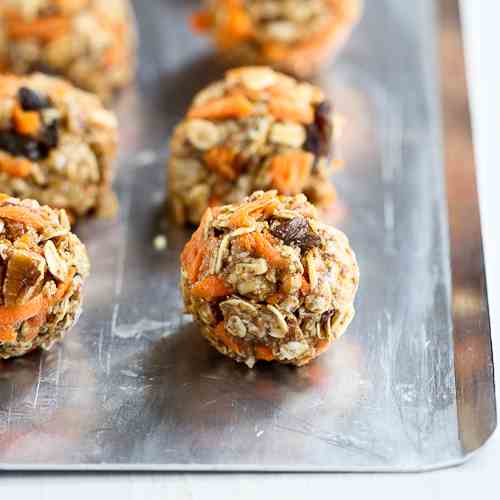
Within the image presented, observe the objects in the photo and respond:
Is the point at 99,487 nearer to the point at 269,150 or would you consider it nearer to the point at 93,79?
the point at 269,150

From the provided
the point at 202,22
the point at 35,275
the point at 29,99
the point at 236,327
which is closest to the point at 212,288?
the point at 236,327

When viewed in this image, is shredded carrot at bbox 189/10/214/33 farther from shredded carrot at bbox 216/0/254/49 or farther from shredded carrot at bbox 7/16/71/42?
shredded carrot at bbox 7/16/71/42

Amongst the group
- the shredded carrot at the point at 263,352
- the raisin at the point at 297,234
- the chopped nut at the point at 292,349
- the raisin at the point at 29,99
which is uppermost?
the raisin at the point at 29,99

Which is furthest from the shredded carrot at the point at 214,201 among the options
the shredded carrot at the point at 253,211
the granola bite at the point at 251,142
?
the shredded carrot at the point at 253,211

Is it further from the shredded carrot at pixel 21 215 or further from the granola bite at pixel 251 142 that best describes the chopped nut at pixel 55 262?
the granola bite at pixel 251 142

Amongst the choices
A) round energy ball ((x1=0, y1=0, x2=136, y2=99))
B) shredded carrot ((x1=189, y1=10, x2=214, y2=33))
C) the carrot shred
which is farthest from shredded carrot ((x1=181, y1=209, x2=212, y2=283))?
shredded carrot ((x1=189, y1=10, x2=214, y2=33))

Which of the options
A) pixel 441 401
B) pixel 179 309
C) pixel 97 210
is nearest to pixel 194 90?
pixel 97 210
